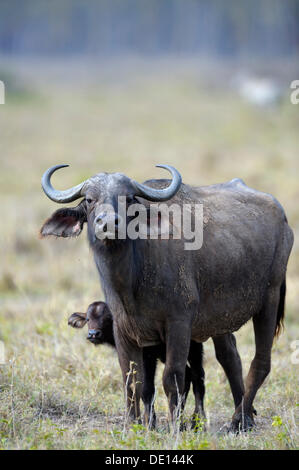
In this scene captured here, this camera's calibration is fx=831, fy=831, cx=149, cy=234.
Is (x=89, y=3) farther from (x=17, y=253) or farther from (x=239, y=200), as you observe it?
(x=239, y=200)

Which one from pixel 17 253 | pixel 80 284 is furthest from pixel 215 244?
pixel 17 253

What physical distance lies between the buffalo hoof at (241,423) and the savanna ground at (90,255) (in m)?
0.10

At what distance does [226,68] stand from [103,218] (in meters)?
70.0

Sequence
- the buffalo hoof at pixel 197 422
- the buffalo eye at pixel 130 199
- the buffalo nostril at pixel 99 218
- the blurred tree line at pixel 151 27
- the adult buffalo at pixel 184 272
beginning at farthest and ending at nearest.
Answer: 1. the blurred tree line at pixel 151 27
2. the buffalo hoof at pixel 197 422
3. the adult buffalo at pixel 184 272
4. the buffalo eye at pixel 130 199
5. the buffalo nostril at pixel 99 218

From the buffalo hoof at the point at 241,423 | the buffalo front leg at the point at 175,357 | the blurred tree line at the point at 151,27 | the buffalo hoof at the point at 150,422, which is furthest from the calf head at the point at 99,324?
the blurred tree line at the point at 151,27

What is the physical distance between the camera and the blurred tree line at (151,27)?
10000 centimetres

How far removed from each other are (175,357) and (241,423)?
45.1 inches

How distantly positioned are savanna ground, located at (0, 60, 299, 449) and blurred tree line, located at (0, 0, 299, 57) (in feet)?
160

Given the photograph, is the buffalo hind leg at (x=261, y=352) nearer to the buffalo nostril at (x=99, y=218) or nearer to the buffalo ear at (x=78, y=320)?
the buffalo ear at (x=78, y=320)

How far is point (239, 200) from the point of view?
25.1 feet

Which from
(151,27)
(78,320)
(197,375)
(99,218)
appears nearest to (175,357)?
(197,375)

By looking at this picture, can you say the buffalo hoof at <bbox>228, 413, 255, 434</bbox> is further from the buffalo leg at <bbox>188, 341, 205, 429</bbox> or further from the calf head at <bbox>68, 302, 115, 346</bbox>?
the calf head at <bbox>68, 302, 115, 346</bbox>

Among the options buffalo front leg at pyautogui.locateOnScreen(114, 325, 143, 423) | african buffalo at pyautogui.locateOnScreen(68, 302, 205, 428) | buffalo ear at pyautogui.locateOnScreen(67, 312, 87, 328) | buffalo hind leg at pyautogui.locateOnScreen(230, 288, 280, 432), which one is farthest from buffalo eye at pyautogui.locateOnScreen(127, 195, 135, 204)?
buffalo ear at pyautogui.locateOnScreen(67, 312, 87, 328)

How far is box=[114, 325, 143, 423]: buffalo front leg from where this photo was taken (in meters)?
6.79
